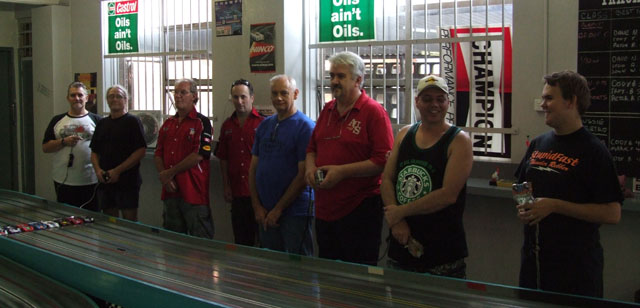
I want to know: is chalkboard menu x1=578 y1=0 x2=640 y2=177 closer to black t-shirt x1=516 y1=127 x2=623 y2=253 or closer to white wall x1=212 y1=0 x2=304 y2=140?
black t-shirt x1=516 y1=127 x2=623 y2=253

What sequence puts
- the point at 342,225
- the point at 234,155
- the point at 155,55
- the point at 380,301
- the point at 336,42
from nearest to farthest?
1. the point at 380,301
2. the point at 342,225
3. the point at 234,155
4. the point at 336,42
5. the point at 155,55

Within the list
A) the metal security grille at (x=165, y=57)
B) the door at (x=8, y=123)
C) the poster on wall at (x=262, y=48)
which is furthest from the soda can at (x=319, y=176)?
the door at (x=8, y=123)

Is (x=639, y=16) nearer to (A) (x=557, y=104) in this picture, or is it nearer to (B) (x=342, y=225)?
(A) (x=557, y=104)

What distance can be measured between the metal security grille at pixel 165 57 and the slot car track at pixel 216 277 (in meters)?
3.04

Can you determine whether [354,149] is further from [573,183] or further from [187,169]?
[187,169]

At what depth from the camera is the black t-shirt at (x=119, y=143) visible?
498 centimetres

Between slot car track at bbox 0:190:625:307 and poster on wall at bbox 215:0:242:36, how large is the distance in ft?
8.51

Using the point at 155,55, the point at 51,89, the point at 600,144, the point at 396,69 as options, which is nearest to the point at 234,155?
the point at 396,69

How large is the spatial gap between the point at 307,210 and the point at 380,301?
1.63 metres

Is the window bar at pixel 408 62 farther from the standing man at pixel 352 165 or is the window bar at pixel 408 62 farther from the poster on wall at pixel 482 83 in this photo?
the standing man at pixel 352 165

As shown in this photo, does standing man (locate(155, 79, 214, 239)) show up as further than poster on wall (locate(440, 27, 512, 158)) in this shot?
Yes

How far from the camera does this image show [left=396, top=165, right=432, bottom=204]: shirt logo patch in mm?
2842

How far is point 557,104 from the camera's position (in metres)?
2.64

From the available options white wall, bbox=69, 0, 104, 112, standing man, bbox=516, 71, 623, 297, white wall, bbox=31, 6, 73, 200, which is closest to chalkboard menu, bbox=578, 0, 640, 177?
standing man, bbox=516, 71, 623, 297
